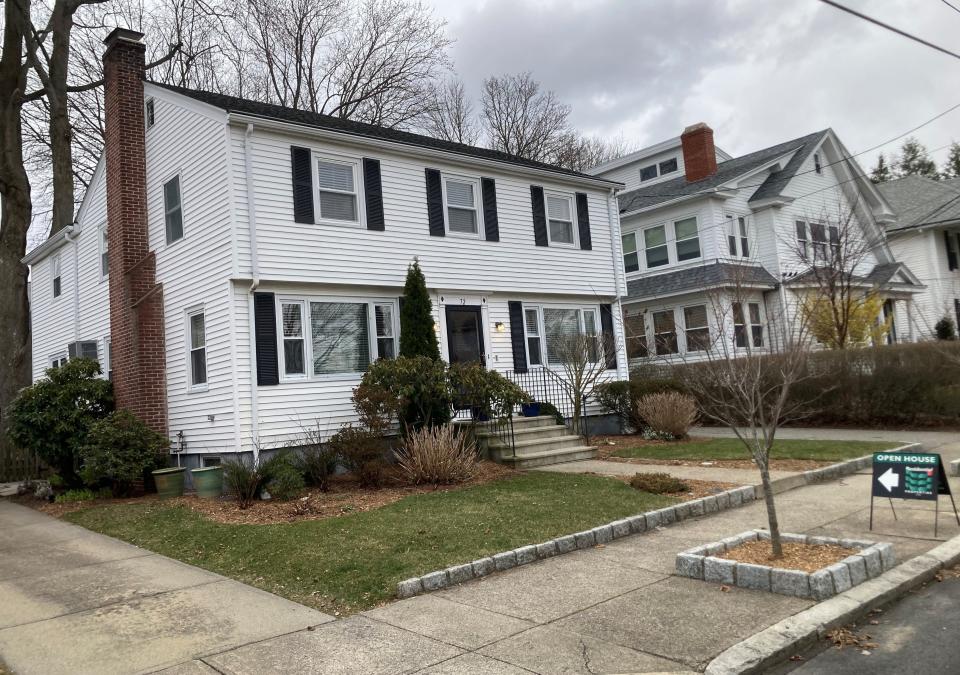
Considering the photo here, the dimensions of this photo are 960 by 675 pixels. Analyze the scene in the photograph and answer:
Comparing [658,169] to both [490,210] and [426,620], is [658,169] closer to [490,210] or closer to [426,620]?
[490,210]

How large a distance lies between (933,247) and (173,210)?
2927 cm

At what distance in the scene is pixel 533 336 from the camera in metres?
16.1

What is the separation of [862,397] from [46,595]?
50.6 feet

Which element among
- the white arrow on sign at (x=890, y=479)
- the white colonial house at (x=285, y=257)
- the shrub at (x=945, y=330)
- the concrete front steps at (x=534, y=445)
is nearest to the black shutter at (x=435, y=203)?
the white colonial house at (x=285, y=257)

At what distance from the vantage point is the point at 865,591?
520 centimetres

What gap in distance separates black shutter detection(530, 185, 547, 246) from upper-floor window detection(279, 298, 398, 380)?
13.9 feet

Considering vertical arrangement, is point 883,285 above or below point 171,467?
above

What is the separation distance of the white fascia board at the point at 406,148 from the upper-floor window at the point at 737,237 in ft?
25.0

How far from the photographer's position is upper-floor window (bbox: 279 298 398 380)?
1252 cm

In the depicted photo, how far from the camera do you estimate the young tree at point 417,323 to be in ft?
41.7

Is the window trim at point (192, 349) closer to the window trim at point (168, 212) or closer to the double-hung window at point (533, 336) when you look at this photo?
the window trim at point (168, 212)

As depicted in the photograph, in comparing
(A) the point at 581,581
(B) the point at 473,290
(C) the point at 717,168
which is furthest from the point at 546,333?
(C) the point at 717,168

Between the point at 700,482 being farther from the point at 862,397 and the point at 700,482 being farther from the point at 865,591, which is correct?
the point at 862,397

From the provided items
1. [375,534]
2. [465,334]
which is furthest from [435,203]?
[375,534]
